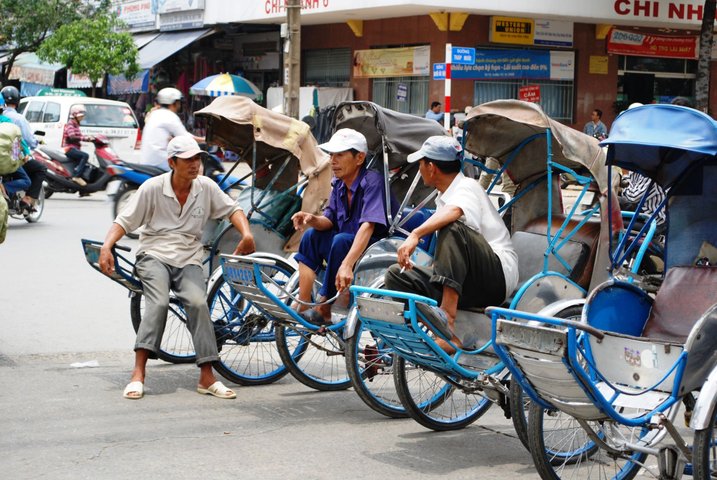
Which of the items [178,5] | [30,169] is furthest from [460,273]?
[178,5]

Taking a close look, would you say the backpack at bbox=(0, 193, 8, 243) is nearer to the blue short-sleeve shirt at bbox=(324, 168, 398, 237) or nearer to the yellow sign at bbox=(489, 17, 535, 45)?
the blue short-sleeve shirt at bbox=(324, 168, 398, 237)

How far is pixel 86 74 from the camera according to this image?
32.5 m

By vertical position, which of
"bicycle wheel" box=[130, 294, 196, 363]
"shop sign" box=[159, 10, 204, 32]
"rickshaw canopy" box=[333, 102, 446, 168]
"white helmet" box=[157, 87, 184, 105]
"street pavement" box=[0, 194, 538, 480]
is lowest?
"street pavement" box=[0, 194, 538, 480]

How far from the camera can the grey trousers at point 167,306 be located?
6.52m

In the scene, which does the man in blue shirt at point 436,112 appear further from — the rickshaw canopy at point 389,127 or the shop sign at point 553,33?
the rickshaw canopy at point 389,127

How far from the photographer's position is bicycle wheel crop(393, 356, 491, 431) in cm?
588

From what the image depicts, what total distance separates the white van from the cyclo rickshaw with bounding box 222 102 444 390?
46.6 ft

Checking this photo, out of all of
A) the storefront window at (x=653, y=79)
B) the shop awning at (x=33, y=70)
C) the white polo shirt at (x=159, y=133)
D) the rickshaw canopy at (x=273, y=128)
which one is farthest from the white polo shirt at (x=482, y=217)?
the shop awning at (x=33, y=70)

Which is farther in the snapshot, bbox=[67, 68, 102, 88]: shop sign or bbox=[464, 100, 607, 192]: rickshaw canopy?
bbox=[67, 68, 102, 88]: shop sign

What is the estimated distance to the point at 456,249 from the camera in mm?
5699

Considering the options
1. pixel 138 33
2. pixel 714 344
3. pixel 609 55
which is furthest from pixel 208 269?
pixel 138 33

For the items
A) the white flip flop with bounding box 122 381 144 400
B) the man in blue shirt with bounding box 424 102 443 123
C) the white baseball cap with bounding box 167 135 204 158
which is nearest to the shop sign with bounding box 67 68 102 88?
the man in blue shirt with bounding box 424 102 443 123

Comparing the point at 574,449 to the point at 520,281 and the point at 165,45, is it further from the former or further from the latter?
the point at 165,45

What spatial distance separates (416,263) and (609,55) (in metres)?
25.2
